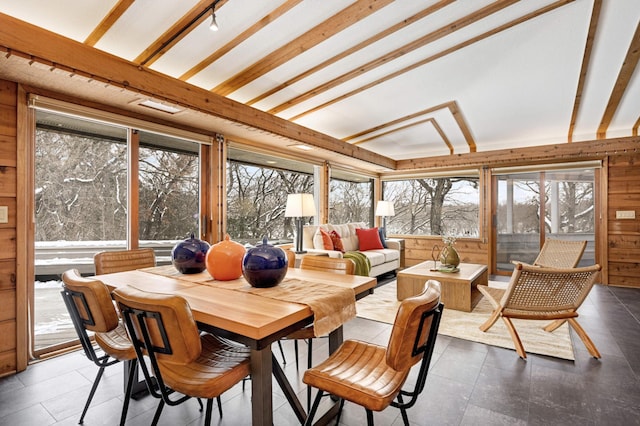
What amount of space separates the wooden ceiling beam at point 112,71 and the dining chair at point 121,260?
4.18 feet

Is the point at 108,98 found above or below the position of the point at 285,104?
below

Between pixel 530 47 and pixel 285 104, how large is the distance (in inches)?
104

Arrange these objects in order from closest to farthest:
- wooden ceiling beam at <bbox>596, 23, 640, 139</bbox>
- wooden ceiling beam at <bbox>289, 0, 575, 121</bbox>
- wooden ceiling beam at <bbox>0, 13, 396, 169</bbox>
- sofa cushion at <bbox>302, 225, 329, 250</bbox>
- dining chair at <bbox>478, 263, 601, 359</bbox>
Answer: wooden ceiling beam at <bbox>0, 13, 396, 169</bbox>
dining chair at <bbox>478, 263, 601, 359</bbox>
wooden ceiling beam at <bbox>289, 0, 575, 121</bbox>
wooden ceiling beam at <bbox>596, 23, 640, 139</bbox>
sofa cushion at <bbox>302, 225, 329, 250</bbox>

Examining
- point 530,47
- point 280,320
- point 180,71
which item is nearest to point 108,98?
point 180,71

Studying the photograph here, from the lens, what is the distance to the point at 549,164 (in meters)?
5.95

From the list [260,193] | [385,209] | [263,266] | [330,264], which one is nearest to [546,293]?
[330,264]

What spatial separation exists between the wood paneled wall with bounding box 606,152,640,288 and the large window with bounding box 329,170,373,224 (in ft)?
14.1

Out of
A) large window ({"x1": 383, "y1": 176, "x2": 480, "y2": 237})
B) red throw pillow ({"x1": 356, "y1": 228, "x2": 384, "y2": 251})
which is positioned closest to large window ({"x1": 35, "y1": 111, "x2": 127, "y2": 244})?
red throw pillow ({"x1": 356, "y1": 228, "x2": 384, "y2": 251})

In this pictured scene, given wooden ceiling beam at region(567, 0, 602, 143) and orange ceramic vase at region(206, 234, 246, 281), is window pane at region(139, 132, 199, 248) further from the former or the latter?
wooden ceiling beam at region(567, 0, 602, 143)

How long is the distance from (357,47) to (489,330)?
2965 millimetres

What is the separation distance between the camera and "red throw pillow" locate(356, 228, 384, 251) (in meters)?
5.86

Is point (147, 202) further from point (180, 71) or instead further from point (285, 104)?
point (285, 104)

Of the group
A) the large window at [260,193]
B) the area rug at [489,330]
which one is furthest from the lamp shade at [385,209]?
the area rug at [489,330]

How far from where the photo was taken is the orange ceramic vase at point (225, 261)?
199 cm
